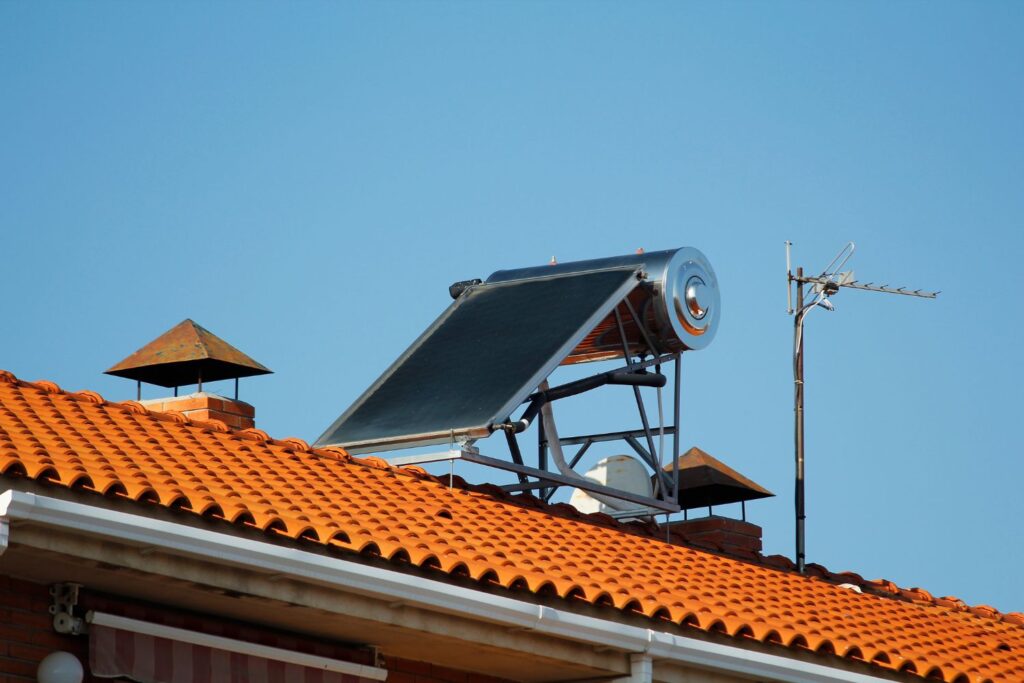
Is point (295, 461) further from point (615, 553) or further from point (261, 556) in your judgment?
point (261, 556)

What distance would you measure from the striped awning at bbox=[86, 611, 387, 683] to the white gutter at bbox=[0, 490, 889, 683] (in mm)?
662

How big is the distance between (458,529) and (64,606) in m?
3.23

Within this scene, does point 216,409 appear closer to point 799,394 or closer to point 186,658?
point 186,658

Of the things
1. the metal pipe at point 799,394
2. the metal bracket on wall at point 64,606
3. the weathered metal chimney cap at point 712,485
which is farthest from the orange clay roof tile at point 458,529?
the weathered metal chimney cap at point 712,485

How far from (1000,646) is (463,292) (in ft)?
19.6

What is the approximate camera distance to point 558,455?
15398 millimetres

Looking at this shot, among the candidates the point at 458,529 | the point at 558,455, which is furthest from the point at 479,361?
the point at 458,529

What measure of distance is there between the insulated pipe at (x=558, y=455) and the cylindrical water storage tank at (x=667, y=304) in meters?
0.61

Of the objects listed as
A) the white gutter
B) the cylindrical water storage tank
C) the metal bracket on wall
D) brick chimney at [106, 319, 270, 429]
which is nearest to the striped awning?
the metal bracket on wall

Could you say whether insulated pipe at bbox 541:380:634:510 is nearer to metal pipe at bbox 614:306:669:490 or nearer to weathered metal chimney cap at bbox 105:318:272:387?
metal pipe at bbox 614:306:669:490

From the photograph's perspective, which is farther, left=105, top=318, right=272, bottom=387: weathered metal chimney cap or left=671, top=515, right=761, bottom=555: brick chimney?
left=671, top=515, right=761, bottom=555: brick chimney

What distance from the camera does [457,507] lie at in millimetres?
12383

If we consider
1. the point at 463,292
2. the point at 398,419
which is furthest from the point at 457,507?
the point at 463,292

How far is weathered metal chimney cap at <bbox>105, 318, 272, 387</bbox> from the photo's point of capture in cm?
1506
